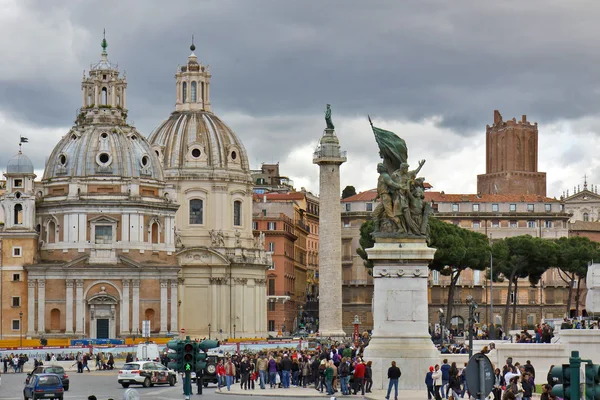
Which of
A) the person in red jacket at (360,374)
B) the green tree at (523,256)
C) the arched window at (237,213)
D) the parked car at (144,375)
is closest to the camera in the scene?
the person in red jacket at (360,374)

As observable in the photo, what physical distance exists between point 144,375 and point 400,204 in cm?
2278

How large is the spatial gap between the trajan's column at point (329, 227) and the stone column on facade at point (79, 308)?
24.2m

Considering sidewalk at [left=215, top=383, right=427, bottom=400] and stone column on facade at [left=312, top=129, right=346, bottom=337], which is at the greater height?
stone column on facade at [left=312, top=129, right=346, bottom=337]

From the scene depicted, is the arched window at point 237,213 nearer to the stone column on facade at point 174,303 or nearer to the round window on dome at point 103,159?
the stone column on facade at point 174,303

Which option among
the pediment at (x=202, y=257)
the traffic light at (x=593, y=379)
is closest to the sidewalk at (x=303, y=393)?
the traffic light at (x=593, y=379)

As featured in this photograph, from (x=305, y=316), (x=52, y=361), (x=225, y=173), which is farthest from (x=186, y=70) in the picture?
(x=52, y=361)

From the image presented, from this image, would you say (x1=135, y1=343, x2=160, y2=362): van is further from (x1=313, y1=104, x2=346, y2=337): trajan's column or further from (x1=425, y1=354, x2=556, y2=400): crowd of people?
(x1=425, y1=354, x2=556, y2=400): crowd of people

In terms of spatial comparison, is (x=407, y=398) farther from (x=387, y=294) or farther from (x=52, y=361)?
(x=52, y=361)

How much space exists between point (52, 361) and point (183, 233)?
1860 inches

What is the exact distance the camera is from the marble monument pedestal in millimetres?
46125

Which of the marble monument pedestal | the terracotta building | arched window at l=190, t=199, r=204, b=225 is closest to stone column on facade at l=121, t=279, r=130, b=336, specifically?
arched window at l=190, t=199, r=204, b=225

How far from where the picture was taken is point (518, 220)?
157m

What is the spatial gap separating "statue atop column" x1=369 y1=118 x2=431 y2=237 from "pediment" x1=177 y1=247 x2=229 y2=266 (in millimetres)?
86328

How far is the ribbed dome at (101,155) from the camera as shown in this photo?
122 m
